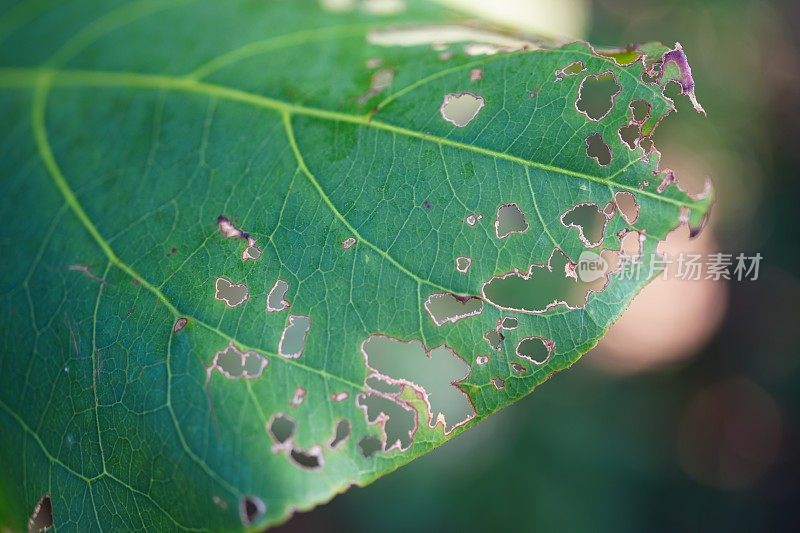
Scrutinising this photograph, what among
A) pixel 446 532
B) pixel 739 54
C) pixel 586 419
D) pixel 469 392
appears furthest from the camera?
pixel 739 54

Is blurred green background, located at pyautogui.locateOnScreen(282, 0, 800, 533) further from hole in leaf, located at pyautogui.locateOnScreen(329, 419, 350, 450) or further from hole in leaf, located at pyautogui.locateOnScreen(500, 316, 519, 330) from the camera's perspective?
hole in leaf, located at pyautogui.locateOnScreen(329, 419, 350, 450)

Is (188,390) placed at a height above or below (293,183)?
below

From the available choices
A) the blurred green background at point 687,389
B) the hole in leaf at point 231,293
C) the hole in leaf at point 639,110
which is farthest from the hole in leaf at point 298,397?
the blurred green background at point 687,389

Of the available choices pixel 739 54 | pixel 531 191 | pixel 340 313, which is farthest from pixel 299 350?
pixel 739 54

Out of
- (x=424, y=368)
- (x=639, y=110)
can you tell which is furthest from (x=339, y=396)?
(x=424, y=368)

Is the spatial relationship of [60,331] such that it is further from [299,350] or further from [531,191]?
[531,191]

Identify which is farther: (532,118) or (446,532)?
(446,532)

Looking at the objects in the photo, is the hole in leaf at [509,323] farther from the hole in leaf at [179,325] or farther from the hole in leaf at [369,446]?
the hole in leaf at [179,325]
